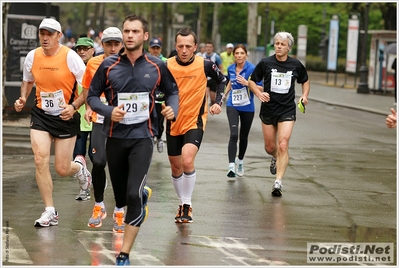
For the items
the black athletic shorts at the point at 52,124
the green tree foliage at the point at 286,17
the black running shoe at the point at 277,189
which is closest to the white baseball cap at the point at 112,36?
the black athletic shorts at the point at 52,124

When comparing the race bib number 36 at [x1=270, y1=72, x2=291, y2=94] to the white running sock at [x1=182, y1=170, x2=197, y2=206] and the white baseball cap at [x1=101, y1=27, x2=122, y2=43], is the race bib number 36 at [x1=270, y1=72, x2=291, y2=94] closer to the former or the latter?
the white running sock at [x1=182, y1=170, x2=197, y2=206]

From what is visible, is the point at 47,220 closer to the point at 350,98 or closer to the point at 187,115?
the point at 187,115

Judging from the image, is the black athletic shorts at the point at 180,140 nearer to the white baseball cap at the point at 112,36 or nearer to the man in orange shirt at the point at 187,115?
the man in orange shirt at the point at 187,115

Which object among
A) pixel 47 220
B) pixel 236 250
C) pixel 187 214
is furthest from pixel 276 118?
pixel 236 250

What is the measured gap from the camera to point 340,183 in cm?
1264

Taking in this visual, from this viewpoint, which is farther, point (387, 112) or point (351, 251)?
point (387, 112)

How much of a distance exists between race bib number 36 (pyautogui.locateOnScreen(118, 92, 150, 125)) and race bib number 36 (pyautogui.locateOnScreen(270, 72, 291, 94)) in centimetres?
446

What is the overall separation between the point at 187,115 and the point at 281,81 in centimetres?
264

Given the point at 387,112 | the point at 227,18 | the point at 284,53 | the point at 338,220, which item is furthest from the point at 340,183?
the point at 227,18

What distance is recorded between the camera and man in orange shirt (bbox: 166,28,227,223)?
927 centimetres

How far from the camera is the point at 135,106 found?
7.37 meters

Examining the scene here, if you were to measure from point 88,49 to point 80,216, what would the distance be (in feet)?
8.22

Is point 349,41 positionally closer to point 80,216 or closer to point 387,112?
point 387,112

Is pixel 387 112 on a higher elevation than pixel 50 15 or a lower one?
lower
